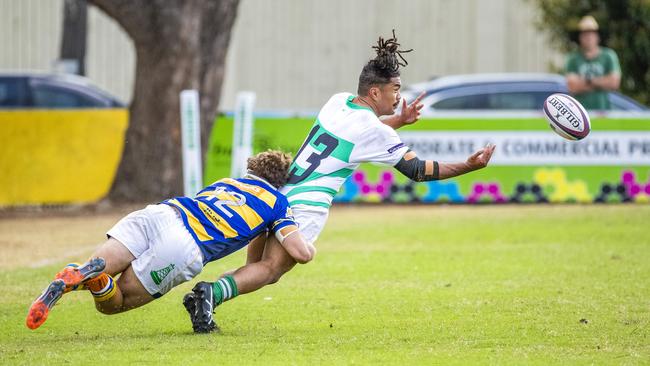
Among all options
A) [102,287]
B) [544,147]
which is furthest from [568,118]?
[544,147]

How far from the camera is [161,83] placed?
1712 cm

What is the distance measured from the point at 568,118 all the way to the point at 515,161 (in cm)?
897

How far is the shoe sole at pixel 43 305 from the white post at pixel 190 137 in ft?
28.2

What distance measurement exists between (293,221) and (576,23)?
17.6 metres

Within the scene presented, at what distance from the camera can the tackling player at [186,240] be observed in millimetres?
7391

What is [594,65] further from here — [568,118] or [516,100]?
[568,118]

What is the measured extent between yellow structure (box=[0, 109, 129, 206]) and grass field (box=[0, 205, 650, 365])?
8.26 ft

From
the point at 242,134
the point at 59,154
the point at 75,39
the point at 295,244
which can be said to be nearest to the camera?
the point at 295,244

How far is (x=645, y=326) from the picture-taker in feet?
26.0

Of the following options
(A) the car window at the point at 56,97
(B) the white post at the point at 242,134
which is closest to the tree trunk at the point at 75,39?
(A) the car window at the point at 56,97

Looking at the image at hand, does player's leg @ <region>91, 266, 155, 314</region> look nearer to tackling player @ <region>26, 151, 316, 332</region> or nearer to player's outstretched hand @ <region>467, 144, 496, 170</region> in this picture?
tackling player @ <region>26, 151, 316, 332</region>

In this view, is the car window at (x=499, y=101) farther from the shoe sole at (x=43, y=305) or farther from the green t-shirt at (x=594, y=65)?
the shoe sole at (x=43, y=305)

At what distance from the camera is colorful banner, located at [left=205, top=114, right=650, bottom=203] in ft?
57.3

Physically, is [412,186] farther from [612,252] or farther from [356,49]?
A: [356,49]
